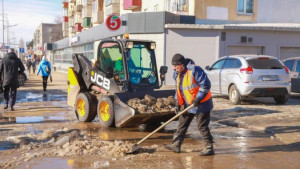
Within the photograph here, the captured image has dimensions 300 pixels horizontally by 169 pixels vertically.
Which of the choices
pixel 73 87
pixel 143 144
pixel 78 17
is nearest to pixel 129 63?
pixel 73 87

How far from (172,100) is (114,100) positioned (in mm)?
1295

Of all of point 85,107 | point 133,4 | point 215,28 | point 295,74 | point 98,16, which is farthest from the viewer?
point 98,16

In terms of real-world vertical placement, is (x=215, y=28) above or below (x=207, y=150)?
above

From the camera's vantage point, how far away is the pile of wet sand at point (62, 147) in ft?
19.5

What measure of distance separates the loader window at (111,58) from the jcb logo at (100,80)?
0.71ft

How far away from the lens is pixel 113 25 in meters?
16.0

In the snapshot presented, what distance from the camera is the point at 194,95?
6113 mm

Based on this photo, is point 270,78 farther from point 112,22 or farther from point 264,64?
point 112,22

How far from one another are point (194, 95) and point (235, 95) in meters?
6.51

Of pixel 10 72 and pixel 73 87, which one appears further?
pixel 10 72

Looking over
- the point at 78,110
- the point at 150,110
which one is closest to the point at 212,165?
the point at 150,110

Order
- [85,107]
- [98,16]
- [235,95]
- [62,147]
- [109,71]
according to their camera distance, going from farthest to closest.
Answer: [98,16]
[235,95]
[85,107]
[109,71]
[62,147]

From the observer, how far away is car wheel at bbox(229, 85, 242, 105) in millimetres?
12144

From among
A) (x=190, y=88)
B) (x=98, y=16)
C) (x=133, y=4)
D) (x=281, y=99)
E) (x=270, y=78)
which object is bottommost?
(x=281, y=99)
